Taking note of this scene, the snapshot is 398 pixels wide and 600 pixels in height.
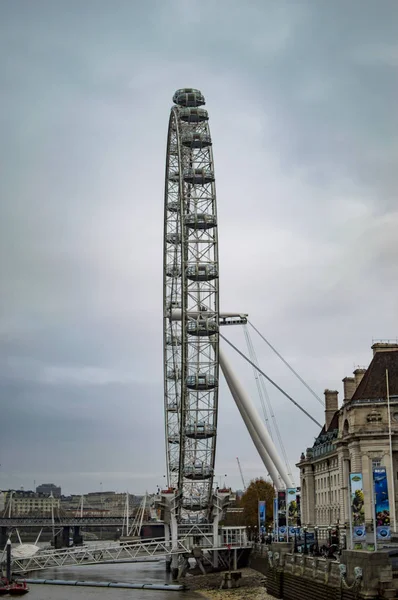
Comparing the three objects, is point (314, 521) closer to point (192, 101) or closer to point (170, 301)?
point (170, 301)

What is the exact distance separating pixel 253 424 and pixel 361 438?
1463 cm

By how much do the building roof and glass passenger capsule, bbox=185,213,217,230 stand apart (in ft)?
66.7

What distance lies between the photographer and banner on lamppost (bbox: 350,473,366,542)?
42781mm

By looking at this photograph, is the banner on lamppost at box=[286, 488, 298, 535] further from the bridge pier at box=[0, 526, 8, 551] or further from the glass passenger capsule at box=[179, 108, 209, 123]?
the bridge pier at box=[0, 526, 8, 551]

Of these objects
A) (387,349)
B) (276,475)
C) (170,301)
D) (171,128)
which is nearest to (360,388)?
(387,349)

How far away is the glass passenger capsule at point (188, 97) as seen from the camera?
85.8 m

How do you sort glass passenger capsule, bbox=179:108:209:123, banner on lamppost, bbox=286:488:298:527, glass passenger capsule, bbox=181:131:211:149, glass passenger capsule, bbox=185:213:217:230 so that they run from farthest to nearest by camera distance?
1. glass passenger capsule, bbox=179:108:209:123
2. glass passenger capsule, bbox=181:131:211:149
3. glass passenger capsule, bbox=185:213:217:230
4. banner on lamppost, bbox=286:488:298:527

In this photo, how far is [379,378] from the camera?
267 ft

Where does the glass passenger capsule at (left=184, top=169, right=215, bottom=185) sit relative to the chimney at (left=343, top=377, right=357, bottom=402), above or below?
above

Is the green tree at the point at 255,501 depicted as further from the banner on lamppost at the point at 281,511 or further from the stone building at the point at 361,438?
the banner on lamppost at the point at 281,511

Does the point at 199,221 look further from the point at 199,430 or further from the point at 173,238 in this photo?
the point at 199,430

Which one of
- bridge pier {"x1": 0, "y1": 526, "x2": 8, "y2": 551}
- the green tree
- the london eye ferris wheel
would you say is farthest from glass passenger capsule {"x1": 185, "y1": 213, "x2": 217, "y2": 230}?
bridge pier {"x1": 0, "y1": 526, "x2": 8, "y2": 551}

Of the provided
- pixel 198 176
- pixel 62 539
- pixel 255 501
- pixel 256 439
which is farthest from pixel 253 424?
pixel 62 539

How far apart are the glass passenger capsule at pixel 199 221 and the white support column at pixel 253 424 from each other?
1551 cm
